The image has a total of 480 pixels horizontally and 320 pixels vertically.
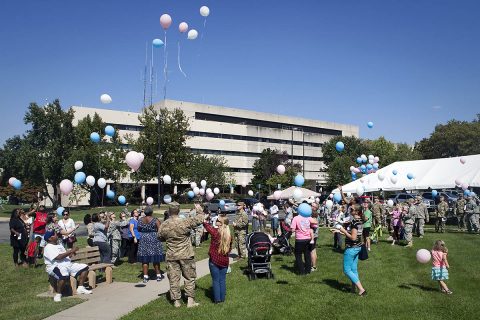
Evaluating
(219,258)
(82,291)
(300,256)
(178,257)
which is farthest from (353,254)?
(82,291)

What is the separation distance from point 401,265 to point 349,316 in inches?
209

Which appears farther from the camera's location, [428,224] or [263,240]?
[428,224]

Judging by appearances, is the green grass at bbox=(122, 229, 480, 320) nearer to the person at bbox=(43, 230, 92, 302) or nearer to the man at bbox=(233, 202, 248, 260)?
the man at bbox=(233, 202, 248, 260)

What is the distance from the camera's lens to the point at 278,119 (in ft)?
276

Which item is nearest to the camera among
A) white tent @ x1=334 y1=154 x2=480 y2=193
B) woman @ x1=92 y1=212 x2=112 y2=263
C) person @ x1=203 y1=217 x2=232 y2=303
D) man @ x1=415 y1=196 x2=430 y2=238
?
person @ x1=203 y1=217 x2=232 y2=303

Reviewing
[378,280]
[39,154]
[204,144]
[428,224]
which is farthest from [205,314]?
[204,144]

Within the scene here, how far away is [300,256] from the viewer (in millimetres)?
10758

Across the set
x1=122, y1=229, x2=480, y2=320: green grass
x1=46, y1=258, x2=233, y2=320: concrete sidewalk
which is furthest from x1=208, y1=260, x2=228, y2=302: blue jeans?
x1=46, y1=258, x2=233, y2=320: concrete sidewalk

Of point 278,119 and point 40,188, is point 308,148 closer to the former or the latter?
point 278,119

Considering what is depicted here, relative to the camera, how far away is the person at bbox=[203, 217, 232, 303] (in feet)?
26.1

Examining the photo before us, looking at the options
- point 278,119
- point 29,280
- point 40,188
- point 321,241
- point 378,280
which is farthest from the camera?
point 278,119

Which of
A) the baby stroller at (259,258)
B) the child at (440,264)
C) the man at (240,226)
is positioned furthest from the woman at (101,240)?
the child at (440,264)

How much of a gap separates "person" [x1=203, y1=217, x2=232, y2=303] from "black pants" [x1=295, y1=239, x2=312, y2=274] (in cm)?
303

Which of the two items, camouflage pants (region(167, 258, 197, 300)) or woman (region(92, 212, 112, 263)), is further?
woman (region(92, 212, 112, 263))
